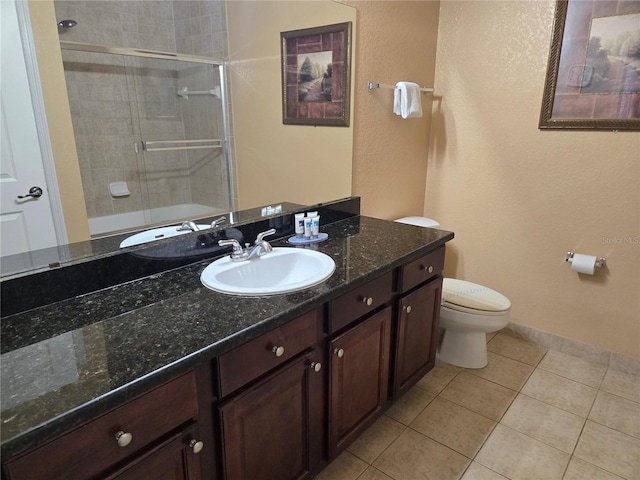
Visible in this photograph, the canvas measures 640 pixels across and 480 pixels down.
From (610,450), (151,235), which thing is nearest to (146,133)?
(151,235)

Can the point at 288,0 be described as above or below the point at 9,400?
above

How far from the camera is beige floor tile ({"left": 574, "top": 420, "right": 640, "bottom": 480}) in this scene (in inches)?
68.4

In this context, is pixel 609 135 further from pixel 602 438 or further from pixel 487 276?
pixel 602 438

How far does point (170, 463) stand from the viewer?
39.9 inches

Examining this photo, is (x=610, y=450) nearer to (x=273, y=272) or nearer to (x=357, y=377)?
(x=357, y=377)

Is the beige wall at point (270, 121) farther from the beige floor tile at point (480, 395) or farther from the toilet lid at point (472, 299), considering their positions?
the beige floor tile at point (480, 395)

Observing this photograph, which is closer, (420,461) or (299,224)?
(420,461)

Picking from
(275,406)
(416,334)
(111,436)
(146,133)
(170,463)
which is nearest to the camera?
(111,436)

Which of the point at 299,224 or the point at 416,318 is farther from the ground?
the point at 299,224

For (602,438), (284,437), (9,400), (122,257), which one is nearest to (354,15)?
(122,257)

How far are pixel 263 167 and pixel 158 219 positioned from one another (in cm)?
54

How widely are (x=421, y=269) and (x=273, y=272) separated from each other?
25.8 inches

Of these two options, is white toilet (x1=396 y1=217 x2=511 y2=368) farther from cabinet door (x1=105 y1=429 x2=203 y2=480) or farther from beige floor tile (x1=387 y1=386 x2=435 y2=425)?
cabinet door (x1=105 y1=429 x2=203 y2=480)

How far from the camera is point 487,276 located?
2803 millimetres
